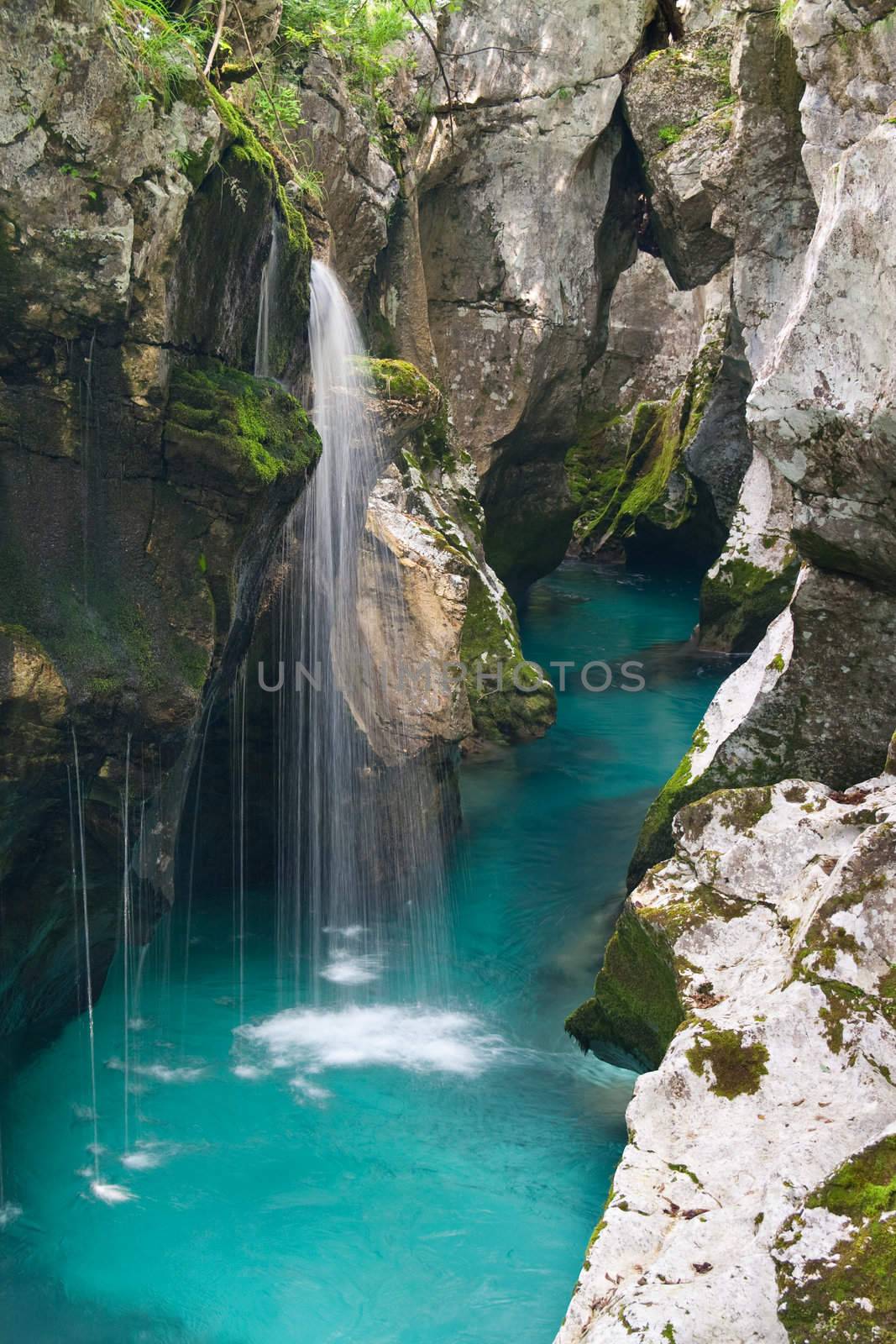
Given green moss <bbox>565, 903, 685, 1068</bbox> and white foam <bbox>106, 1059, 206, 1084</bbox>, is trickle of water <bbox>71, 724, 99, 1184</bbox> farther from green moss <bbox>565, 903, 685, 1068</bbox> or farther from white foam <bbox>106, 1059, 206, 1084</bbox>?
green moss <bbox>565, 903, 685, 1068</bbox>

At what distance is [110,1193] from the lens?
654 cm

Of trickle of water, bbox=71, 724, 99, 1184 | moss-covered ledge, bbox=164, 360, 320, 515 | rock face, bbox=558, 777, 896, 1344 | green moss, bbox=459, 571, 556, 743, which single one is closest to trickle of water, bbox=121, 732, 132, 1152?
trickle of water, bbox=71, 724, 99, 1184

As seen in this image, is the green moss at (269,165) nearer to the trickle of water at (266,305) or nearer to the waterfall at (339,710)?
the trickle of water at (266,305)

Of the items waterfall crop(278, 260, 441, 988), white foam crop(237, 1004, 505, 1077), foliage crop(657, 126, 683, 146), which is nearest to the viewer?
white foam crop(237, 1004, 505, 1077)

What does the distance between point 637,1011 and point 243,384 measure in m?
4.02

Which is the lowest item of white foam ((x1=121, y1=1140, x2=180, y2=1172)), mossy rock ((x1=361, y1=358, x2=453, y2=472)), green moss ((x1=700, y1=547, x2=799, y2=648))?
white foam ((x1=121, y1=1140, x2=180, y2=1172))

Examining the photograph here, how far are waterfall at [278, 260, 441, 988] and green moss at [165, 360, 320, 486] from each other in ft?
7.53

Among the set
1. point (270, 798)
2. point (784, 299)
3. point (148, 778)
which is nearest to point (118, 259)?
point (148, 778)

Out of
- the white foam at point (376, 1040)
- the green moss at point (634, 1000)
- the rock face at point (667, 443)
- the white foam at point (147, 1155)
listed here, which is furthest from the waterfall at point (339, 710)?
the rock face at point (667, 443)

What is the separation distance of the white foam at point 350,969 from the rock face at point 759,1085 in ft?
10.5

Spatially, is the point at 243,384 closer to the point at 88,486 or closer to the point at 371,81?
the point at 88,486

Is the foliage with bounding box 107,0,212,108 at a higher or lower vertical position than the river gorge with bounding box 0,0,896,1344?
higher

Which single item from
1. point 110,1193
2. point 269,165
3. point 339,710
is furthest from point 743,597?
point 110,1193

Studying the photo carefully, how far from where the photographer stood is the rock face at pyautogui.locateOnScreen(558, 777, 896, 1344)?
11.8 ft
